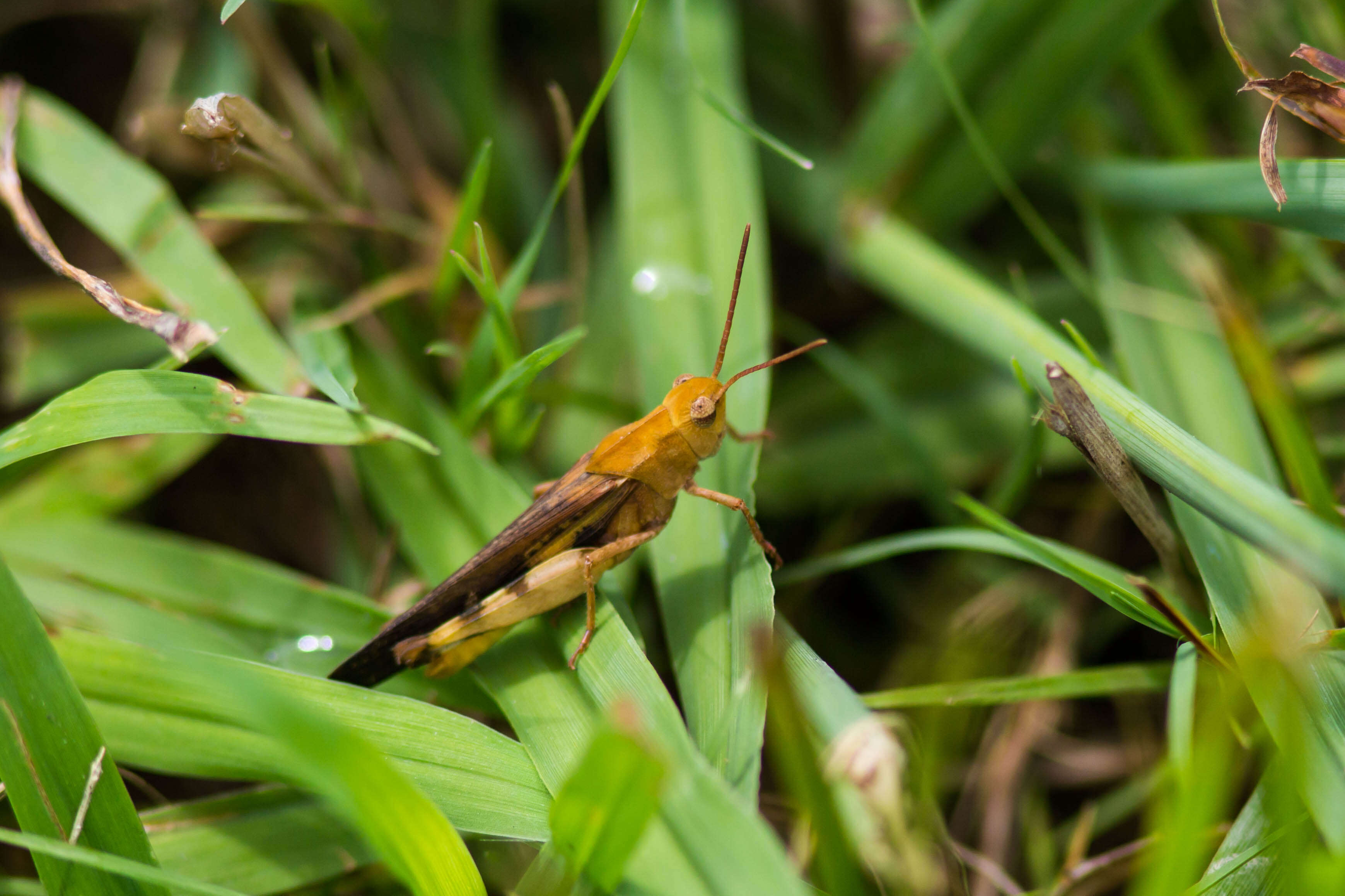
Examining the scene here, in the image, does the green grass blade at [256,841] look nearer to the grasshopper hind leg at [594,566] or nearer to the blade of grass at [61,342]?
the grasshopper hind leg at [594,566]

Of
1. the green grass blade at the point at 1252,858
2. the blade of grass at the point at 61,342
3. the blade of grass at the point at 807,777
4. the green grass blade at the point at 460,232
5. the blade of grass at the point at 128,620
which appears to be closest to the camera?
the blade of grass at the point at 807,777

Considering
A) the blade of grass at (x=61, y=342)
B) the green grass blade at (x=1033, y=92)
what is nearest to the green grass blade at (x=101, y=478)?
the blade of grass at (x=61, y=342)

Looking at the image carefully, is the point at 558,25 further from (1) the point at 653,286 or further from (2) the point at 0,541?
(2) the point at 0,541

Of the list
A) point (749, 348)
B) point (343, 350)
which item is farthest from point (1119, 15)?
point (343, 350)

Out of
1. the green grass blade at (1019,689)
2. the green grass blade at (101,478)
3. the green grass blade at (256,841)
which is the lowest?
the green grass blade at (256,841)

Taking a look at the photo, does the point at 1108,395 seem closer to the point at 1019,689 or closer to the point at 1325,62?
the point at 1019,689

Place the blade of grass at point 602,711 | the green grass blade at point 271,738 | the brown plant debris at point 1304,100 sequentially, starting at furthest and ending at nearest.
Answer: the brown plant debris at point 1304,100
the green grass blade at point 271,738
the blade of grass at point 602,711

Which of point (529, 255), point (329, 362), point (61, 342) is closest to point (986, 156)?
point (529, 255)
